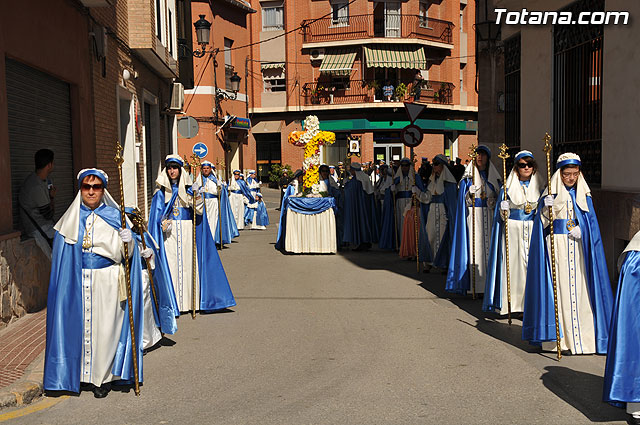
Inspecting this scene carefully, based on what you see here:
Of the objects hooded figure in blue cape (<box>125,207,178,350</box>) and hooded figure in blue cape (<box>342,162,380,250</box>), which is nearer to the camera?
hooded figure in blue cape (<box>125,207,178,350</box>)

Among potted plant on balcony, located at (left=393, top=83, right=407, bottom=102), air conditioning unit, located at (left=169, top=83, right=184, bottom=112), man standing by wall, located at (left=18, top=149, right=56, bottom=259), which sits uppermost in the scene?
potted plant on balcony, located at (left=393, top=83, right=407, bottom=102)

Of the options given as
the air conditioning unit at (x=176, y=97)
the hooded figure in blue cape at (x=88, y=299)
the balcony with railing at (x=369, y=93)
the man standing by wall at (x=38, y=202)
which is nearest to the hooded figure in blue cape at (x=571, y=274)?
the hooded figure in blue cape at (x=88, y=299)

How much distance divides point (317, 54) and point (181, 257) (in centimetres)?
3340

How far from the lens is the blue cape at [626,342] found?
16.4 feet

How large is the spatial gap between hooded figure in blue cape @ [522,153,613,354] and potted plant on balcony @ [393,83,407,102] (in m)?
33.8

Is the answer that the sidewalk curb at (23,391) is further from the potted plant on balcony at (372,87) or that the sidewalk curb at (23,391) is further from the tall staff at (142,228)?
the potted plant on balcony at (372,87)

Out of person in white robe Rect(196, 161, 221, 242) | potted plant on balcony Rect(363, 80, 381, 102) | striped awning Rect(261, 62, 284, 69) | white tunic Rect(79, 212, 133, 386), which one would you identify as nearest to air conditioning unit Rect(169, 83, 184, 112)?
person in white robe Rect(196, 161, 221, 242)

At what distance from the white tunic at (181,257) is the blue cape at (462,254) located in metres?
3.60

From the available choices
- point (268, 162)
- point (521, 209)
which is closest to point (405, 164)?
point (521, 209)

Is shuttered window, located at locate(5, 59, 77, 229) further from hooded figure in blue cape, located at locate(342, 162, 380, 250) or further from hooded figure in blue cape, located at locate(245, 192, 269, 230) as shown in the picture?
hooded figure in blue cape, located at locate(245, 192, 269, 230)

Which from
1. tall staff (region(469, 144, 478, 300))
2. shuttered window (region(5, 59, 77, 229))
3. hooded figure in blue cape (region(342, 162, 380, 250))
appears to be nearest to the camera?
shuttered window (region(5, 59, 77, 229))

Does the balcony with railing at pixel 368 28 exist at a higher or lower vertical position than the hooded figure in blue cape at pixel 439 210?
higher

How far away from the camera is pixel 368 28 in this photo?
4066 centimetres

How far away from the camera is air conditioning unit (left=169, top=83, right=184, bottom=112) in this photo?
2311cm
